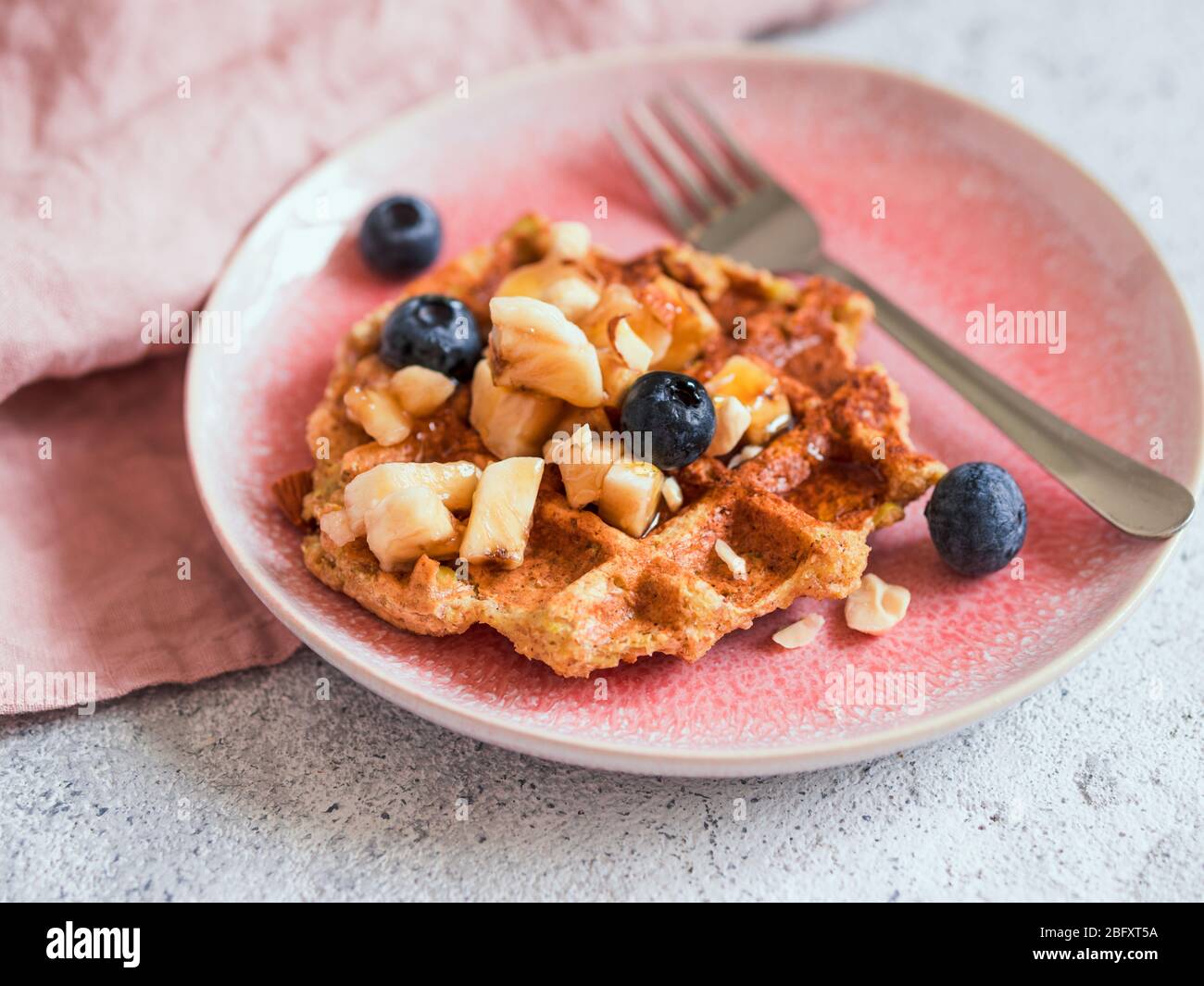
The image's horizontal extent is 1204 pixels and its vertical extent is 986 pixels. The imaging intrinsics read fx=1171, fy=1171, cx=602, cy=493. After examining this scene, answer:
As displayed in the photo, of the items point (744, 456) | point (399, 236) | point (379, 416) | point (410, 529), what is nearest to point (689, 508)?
point (744, 456)

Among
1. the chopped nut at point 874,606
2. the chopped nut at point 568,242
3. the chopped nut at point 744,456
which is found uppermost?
the chopped nut at point 568,242

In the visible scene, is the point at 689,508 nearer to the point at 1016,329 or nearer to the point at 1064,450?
the point at 1064,450

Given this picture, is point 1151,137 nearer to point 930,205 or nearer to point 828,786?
point 930,205

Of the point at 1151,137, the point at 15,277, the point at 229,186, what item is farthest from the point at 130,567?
the point at 1151,137

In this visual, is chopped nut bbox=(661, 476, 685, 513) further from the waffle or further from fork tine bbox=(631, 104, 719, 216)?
fork tine bbox=(631, 104, 719, 216)

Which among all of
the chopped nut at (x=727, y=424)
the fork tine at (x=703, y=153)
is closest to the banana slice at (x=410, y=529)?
the chopped nut at (x=727, y=424)

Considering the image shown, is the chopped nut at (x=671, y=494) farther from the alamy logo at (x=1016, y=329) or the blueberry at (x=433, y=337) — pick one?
the alamy logo at (x=1016, y=329)
